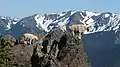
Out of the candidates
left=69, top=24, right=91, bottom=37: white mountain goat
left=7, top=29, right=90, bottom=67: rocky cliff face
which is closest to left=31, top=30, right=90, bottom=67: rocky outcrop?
left=7, top=29, right=90, bottom=67: rocky cliff face

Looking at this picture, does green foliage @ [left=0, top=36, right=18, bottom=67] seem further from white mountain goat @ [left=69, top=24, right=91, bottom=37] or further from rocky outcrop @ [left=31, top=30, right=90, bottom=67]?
white mountain goat @ [left=69, top=24, right=91, bottom=37]

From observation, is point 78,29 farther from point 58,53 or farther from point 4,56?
point 4,56

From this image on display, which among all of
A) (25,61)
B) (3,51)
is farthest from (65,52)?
(3,51)

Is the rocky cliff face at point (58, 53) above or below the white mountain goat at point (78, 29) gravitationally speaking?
below

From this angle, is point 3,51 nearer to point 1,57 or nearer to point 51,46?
point 1,57

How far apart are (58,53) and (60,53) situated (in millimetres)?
222

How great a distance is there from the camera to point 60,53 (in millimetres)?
38094

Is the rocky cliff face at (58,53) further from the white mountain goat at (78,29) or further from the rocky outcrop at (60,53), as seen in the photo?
the white mountain goat at (78,29)

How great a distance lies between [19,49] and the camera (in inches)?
1725

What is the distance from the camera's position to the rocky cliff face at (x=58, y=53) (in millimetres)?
36469

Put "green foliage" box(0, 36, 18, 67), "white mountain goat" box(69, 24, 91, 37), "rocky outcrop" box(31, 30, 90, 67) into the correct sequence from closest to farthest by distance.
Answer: "green foliage" box(0, 36, 18, 67) < "rocky outcrop" box(31, 30, 90, 67) < "white mountain goat" box(69, 24, 91, 37)

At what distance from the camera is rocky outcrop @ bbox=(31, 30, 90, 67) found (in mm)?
36375

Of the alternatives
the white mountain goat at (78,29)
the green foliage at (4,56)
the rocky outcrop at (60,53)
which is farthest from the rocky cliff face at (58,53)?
the green foliage at (4,56)

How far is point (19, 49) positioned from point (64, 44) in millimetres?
6732
